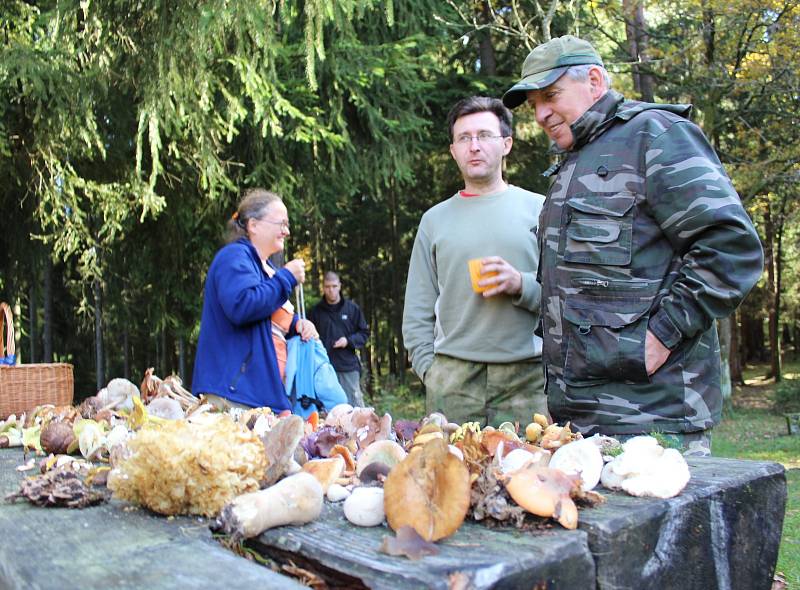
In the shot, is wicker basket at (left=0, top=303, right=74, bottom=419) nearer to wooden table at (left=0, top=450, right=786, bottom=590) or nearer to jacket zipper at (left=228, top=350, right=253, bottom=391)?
jacket zipper at (left=228, top=350, right=253, bottom=391)

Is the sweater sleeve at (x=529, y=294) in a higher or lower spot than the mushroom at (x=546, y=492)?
higher

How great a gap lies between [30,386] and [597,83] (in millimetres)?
2983

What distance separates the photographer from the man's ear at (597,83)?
225 centimetres

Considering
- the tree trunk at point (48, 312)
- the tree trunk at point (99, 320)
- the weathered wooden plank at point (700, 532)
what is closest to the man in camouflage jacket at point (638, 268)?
the weathered wooden plank at point (700, 532)

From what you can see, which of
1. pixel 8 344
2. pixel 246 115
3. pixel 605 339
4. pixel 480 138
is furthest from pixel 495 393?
pixel 246 115

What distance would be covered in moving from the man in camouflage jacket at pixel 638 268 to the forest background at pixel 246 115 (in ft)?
9.80

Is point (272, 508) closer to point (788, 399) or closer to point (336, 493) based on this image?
point (336, 493)

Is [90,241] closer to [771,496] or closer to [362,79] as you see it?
[362,79]

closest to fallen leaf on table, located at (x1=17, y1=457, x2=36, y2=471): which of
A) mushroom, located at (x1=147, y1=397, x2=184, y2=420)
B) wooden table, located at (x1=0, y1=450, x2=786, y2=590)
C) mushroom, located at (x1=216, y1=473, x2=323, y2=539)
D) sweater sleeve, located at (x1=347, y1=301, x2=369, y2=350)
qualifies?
mushroom, located at (x1=147, y1=397, x2=184, y2=420)

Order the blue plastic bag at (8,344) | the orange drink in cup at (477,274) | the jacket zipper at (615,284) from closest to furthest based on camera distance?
the jacket zipper at (615,284) → the orange drink in cup at (477,274) → the blue plastic bag at (8,344)

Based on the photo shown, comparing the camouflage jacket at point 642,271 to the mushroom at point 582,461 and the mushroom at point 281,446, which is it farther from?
the mushroom at point 281,446

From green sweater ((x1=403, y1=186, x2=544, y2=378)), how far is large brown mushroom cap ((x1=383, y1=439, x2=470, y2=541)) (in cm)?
161

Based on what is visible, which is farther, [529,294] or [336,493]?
[529,294]

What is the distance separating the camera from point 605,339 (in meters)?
1.96
